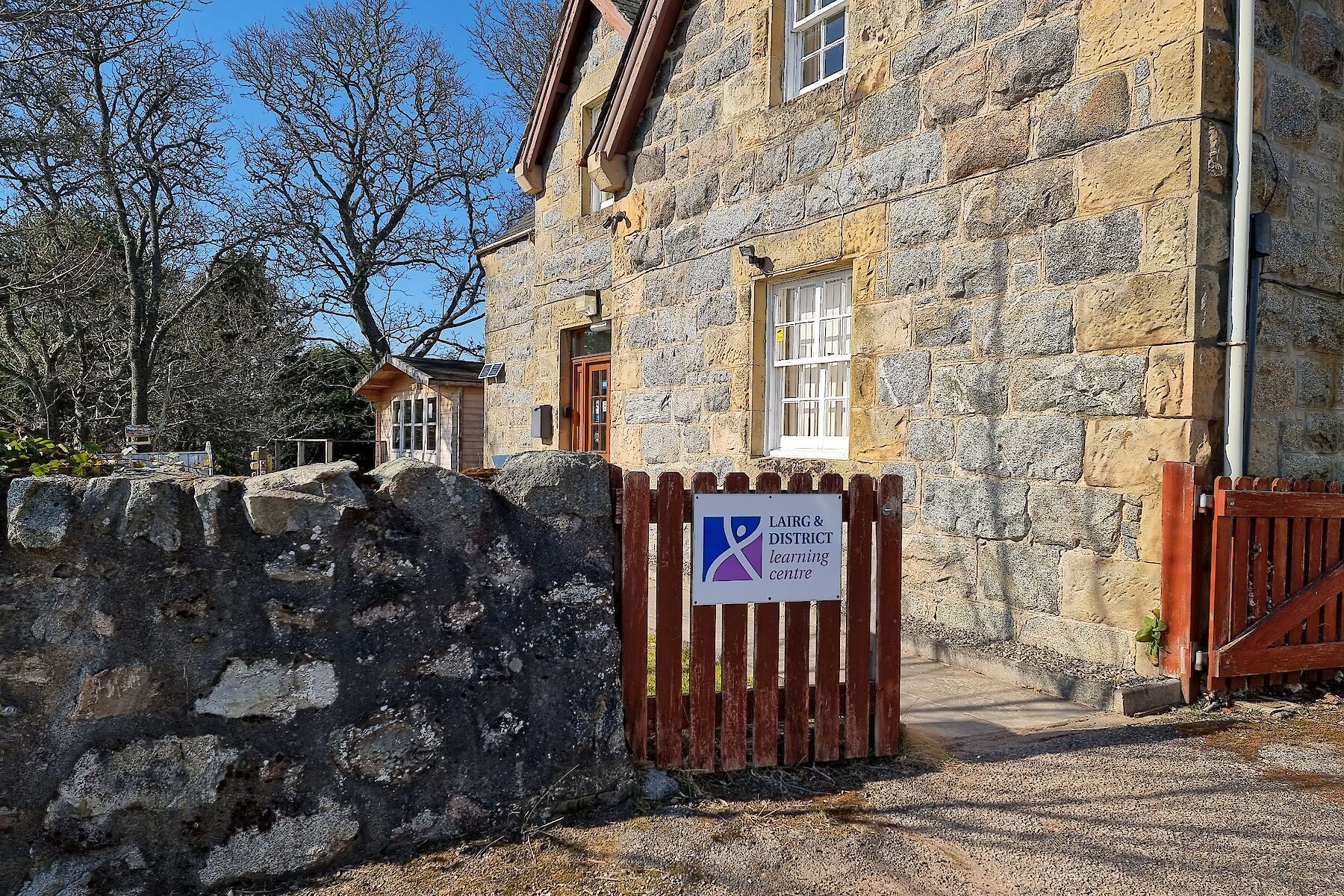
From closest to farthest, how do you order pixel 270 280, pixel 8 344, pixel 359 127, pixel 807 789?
pixel 807 789
pixel 8 344
pixel 270 280
pixel 359 127

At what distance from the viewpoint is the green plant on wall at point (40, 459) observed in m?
3.02

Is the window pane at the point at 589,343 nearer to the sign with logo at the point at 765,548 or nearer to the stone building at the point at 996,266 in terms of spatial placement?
the stone building at the point at 996,266

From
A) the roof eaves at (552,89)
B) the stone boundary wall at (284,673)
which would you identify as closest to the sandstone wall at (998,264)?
the stone boundary wall at (284,673)

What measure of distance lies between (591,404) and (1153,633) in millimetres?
7495

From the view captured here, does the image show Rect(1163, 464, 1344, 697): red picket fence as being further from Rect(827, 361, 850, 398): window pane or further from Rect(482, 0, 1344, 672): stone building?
Rect(827, 361, 850, 398): window pane

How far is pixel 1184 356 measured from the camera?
482 centimetres

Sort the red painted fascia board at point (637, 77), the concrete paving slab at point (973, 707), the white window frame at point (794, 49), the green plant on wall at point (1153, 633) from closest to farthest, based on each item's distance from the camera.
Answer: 1. the concrete paving slab at point (973, 707)
2. the green plant on wall at point (1153, 633)
3. the white window frame at point (794, 49)
4. the red painted fascia board at point (637, 77)

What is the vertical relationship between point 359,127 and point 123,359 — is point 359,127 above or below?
above

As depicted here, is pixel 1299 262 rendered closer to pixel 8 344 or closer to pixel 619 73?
pixel 619 73

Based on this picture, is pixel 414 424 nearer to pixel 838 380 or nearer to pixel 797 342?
pixel 797 342

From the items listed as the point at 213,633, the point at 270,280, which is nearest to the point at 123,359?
the point at 270,280

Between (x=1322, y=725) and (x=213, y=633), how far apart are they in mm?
5303

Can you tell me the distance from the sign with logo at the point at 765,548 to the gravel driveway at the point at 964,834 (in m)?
0.77

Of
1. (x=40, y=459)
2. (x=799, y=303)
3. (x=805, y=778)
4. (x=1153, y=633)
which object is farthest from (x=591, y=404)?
(x=40, y=459)
